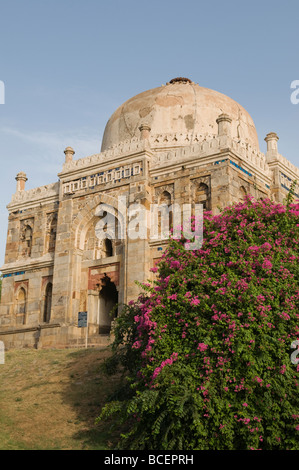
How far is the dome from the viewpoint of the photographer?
21.0m

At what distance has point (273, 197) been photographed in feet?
63.6

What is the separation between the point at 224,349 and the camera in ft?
27.3

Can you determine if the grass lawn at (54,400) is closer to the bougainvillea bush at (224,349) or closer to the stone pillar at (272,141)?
the bougainvillea bush at (224,349)

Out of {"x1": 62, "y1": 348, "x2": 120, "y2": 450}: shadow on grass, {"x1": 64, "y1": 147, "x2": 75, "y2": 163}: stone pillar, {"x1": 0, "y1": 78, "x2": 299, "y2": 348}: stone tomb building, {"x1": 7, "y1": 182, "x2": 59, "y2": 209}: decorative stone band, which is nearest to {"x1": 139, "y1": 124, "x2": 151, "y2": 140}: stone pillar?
{"x1": 0, "y1": 78, "x2": 299, "y2": 348}: stone tomb building

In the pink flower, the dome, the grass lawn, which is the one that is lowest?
the grass lawn

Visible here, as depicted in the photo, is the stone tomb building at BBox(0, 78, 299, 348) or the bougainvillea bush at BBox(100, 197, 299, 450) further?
the stone tomb building at BBox(0, 78, 299, 348)

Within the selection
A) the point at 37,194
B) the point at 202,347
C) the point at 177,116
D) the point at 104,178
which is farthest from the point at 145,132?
the point at 202,347

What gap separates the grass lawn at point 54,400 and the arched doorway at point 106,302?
3.33 metres

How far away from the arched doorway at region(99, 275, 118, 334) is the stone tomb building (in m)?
0.04

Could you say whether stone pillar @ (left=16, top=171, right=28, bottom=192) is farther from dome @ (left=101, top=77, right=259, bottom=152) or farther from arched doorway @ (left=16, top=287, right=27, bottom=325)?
arched doorway @ (left=16, top=287, right=27, bottom=325)

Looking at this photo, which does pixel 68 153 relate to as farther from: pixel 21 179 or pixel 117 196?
pixel 117 196

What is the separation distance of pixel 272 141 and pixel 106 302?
855cm
